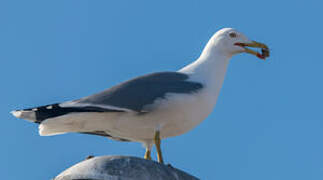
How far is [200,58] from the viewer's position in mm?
8930

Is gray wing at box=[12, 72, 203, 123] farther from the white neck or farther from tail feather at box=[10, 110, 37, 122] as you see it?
the white neck

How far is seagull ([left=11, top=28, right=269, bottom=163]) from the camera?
25.2 feet

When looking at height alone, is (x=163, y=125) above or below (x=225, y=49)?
below

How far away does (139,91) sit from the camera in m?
7.96

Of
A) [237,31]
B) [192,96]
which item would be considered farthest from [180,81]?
[237,31]

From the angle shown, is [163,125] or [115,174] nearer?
[115,174]

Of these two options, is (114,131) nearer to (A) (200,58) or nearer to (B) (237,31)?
(A) (200,58)

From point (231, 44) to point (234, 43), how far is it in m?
0.05

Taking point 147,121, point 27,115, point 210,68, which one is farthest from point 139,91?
point 27,115

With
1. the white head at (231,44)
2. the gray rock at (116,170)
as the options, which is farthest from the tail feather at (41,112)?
the white head at (231,44)

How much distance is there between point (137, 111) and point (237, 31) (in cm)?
222

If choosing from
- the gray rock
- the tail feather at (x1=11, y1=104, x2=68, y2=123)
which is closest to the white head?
the tail feather at (x1=11, y1=104, x2=68, y2=123)

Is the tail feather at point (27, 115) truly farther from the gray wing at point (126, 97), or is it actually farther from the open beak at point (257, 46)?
the open beak at point (257, 46)

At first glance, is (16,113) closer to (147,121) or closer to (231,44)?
(147,121)
